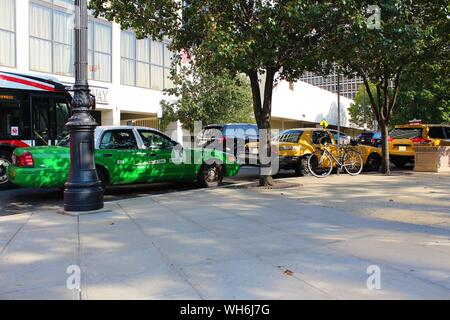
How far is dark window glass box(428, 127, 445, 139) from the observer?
17188 millimetres

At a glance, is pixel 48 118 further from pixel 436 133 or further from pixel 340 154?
pixel 436 133

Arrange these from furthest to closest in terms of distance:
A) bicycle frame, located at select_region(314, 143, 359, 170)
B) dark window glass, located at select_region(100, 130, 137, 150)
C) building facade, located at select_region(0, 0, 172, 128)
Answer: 1. building facade, located at select_region(0, 0, 172, 128)
2. bicycle frame, located at select_region(314, 143, 359, 170)
3. dark window glass, located at select_region(100, 130, 137, 150)

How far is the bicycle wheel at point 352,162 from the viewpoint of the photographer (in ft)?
47.3

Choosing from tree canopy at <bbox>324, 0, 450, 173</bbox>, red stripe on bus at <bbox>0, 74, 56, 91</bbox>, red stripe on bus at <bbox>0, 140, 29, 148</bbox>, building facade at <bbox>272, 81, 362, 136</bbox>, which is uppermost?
building facade at <bbox>272, 81, 362, 136</bbox>

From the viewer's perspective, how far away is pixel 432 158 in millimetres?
15594

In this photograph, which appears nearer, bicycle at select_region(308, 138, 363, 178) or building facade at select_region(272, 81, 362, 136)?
bicycle at select_region(308, 138, 363, 178)

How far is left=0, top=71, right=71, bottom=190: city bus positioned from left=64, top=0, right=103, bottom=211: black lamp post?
183 inches

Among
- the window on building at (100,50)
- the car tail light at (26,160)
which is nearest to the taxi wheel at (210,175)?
the car tail light at (26,160)

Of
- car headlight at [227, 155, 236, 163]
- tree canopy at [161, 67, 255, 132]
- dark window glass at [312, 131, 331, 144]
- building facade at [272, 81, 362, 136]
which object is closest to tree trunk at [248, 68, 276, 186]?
car headlight at [227, 155, 236, 163]

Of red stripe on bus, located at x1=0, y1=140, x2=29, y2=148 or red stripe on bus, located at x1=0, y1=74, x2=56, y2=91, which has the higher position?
red stripe on bus, located at x1=0, y1=74, x2=56, y2=91

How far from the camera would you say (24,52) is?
2370 centimetres

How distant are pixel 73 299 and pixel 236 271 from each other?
155cm

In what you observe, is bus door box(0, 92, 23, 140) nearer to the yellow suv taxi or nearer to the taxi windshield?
the taxi windshield
